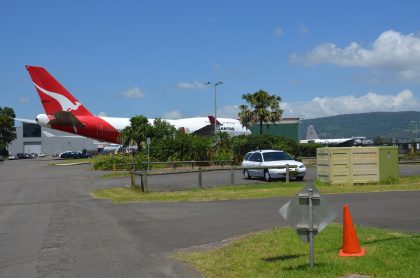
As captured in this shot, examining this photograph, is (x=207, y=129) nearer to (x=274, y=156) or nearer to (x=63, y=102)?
(x=63, y=102)

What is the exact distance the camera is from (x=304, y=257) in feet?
27.2

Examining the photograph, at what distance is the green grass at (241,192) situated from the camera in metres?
19.3

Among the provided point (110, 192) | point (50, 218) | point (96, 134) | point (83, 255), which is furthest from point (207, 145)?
point (83, 255)

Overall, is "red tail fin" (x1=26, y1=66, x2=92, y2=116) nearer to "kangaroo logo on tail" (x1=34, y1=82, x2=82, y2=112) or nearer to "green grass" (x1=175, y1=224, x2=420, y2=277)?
"kangaroo logo on tail" (x1=34, y1=82, x2=82, y2=112)

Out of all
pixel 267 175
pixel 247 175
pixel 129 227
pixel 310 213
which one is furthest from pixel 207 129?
pixel 310 213

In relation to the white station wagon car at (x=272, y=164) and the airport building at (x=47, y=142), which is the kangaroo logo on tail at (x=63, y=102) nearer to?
the white station wagon car at (x=272, y=164)

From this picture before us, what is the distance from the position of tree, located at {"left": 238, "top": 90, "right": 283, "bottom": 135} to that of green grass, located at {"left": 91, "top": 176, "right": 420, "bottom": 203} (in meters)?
38.9

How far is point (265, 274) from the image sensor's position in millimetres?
7383

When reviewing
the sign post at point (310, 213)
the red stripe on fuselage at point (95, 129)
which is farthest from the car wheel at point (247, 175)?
the red stripe on fuselage at point (95, 129)

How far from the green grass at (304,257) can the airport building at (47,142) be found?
12802cm

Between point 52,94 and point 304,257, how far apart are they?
179ft

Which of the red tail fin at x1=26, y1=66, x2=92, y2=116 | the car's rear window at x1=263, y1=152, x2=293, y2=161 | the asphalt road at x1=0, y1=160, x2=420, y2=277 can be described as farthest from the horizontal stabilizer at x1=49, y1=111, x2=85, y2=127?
the asphalt road at x1=0, y1=160, x2=420, y2=277

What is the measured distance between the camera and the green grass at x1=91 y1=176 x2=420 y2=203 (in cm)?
1928

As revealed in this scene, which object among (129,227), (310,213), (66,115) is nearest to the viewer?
(310,213)
